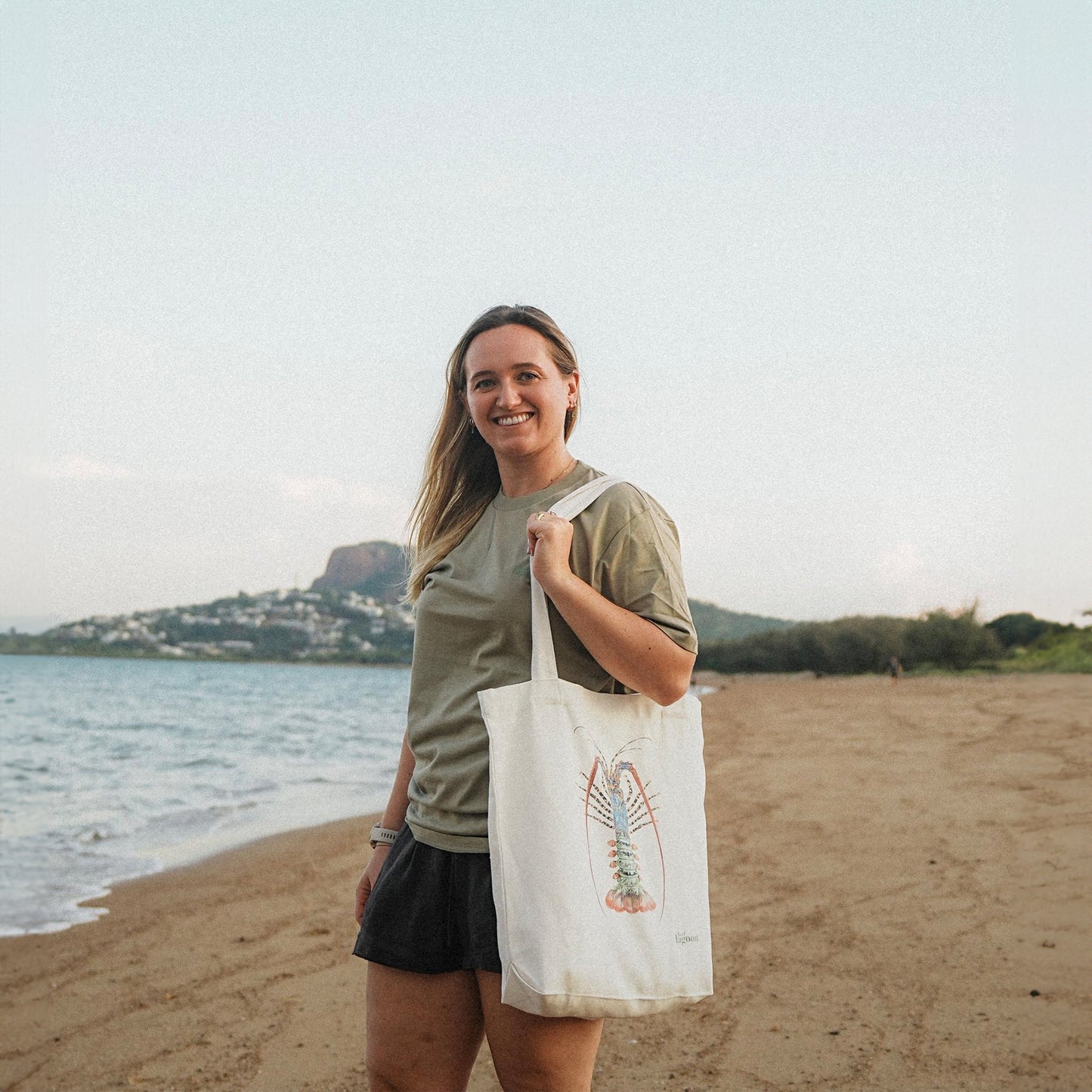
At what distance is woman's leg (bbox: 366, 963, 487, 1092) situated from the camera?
1816 millimetres

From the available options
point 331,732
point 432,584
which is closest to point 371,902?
point 432,584

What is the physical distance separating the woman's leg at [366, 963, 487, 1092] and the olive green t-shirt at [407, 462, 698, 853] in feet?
0.86

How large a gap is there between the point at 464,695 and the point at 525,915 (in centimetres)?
42

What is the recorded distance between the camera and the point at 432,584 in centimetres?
197

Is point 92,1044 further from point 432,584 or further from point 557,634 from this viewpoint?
point 557,634

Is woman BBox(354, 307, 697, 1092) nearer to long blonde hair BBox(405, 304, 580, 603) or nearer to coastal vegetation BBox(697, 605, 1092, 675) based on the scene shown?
long blonde hair BBox(405, 304, 580, 603)

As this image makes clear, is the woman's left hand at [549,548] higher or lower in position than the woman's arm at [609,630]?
higher

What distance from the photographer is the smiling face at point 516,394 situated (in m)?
1.93

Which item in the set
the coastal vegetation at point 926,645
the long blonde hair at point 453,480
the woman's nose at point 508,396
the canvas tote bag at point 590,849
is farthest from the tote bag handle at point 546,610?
the coastal vegetation at point 926,645

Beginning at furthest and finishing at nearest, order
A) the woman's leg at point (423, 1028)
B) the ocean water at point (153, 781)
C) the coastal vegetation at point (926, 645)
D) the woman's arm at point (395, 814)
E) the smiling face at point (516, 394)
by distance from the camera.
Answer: the coastal vegetation at point (926, 645)
the ocean water at point (153, 781)
the woman's arm at point (395, 814)
the smiling face at point (516, 394)
the woman's leg at point (423, 1028)

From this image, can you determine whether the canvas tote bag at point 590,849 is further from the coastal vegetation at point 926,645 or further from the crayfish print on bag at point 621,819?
the coastal vegetation at point 926,645

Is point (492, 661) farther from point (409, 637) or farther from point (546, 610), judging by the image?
Result: point (409, 637)

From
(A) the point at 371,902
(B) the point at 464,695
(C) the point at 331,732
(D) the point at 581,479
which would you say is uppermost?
(D) the point at 581,479

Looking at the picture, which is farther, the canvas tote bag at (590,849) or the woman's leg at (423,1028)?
the woman's leg at (423,1028)
